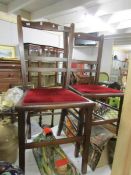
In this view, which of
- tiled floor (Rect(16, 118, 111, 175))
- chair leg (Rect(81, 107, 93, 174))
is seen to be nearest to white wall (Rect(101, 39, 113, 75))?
tiled floor (Rect(16, 118, 111, 175))

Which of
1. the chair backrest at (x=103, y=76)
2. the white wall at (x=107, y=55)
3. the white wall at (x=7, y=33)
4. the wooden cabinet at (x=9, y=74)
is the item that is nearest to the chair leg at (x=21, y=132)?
the wooden cabinet at (x=9, y=74)

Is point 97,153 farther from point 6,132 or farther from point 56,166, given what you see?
point 6,132

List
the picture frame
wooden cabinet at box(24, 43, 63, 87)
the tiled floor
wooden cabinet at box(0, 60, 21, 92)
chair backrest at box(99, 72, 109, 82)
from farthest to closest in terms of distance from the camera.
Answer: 1. chair backrest at box(99, 72, 109, 82)
2. wooden cabinet at box(24, 43, 63, 87)
3. the picture frame
4. wooden cabinet at box(0, 60, 21, 92)
5. the tiled floor

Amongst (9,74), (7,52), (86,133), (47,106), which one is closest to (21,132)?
(47,106)

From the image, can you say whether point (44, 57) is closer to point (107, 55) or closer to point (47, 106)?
point (47, 106)

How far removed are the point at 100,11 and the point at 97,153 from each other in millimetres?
2721

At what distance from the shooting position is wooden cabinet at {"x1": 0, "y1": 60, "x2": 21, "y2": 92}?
8.00 feet

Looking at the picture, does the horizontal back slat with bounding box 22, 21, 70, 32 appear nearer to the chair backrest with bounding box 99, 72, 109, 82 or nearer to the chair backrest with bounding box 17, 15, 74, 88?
the chair backrest with bounding box 17, 15, 74, 88

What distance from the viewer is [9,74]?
2.51m

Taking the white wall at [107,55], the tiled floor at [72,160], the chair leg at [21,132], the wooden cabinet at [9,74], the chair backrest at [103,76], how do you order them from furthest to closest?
1. the white wall at [107,55]
2. the chair backrest at [103,76]
3. the wooden cabinet at [9,74]
4. the tiled floor at [72,160]
5. the chair leg at [21,132]

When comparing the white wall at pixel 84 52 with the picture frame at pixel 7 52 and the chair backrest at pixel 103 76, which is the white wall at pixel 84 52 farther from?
the picture frame at pixel 7 52

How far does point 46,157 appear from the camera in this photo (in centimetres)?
124

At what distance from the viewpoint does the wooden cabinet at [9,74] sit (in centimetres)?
244

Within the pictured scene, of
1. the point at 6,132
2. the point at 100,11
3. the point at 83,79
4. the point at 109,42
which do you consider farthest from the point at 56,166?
the point at 109,42
